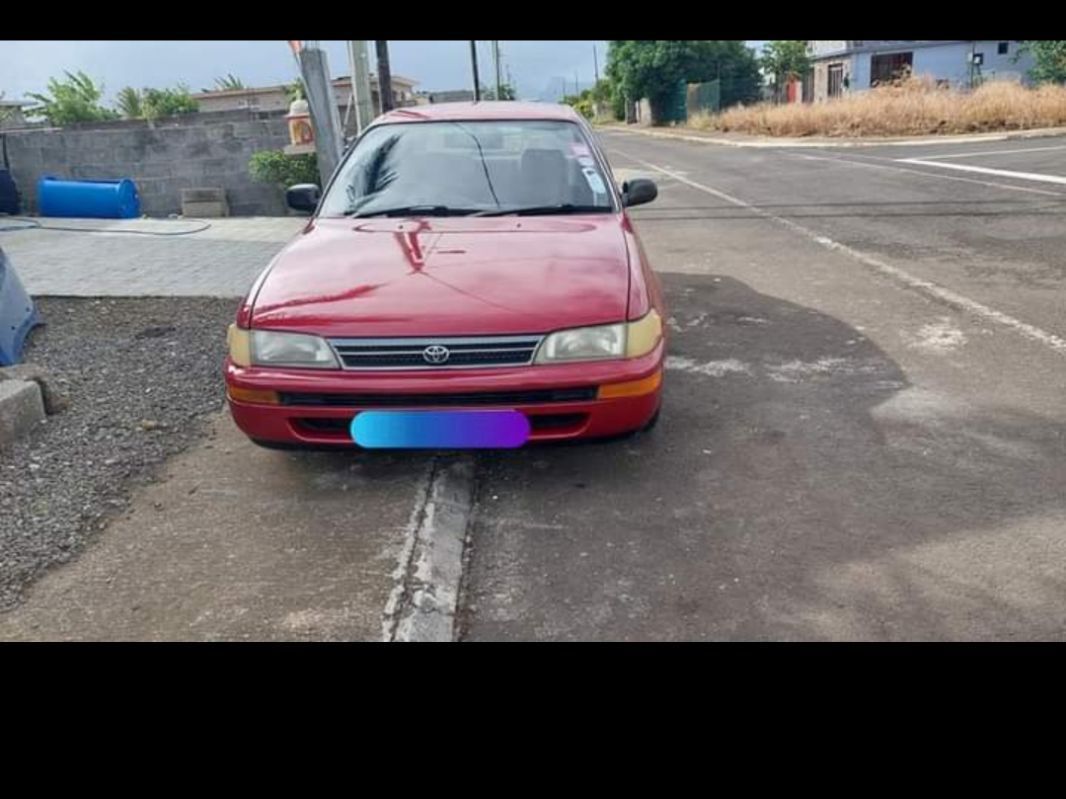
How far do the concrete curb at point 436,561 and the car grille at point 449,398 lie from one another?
437 millimetres

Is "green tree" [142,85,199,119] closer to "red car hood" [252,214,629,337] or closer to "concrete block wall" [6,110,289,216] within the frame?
"concrete block wall" [6,110,289,216]

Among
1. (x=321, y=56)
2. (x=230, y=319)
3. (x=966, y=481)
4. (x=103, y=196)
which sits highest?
(x=321, y=56)

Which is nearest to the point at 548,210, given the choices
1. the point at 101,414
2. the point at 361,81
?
the point at 101,414

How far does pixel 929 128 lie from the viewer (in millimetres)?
23156

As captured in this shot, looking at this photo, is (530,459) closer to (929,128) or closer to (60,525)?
(60,525)

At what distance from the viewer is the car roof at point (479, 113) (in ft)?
15.8

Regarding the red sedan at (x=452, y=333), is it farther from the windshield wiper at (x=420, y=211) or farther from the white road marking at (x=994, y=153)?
the white road marking at (x=994, y=153)

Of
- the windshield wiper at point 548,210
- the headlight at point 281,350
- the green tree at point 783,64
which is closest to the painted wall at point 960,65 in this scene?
the green tree at point 783,64

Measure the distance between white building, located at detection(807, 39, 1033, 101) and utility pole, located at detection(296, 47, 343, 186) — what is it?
2670 centimetres
